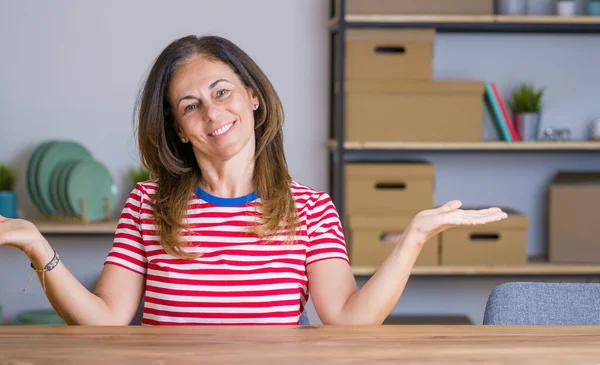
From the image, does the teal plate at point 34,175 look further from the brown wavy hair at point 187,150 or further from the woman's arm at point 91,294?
the woman's arm at point 91,294

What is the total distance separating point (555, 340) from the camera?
3.99 ft

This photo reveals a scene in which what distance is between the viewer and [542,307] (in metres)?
1.47

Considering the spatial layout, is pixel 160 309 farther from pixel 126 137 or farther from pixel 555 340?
pixel 126 137

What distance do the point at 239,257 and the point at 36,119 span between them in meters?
2.18

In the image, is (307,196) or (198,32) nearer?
(307,196)

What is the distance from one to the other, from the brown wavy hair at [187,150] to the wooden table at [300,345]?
0.40 metres

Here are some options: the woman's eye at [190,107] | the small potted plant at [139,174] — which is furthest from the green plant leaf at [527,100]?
the woman's eye at [190,107]

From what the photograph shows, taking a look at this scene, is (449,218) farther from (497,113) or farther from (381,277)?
(497,113)

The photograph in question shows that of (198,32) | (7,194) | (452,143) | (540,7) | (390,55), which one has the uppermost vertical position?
(540,7)

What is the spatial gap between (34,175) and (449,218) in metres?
2.34

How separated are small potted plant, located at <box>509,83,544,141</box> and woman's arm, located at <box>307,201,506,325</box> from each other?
1.91 metres

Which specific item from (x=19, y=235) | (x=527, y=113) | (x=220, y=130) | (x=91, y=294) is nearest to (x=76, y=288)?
(x=91, y=294)

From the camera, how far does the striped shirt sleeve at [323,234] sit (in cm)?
163

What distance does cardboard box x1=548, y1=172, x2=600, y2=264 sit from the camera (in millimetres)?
3246
